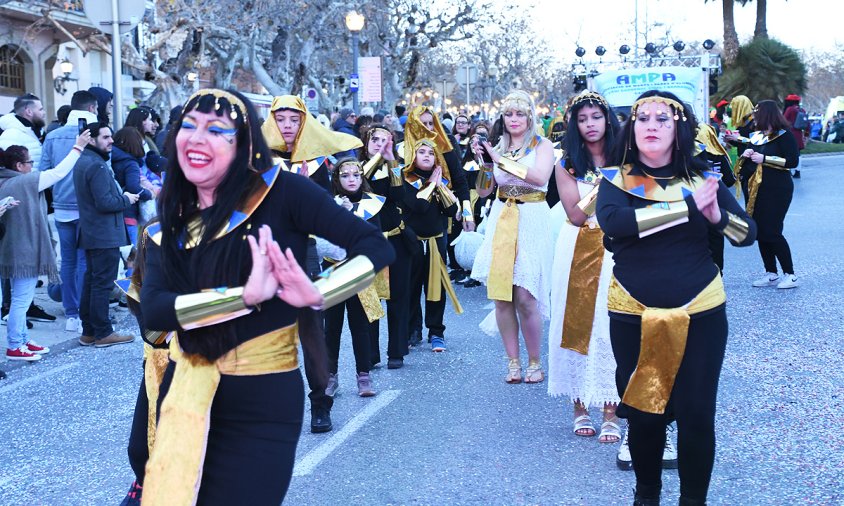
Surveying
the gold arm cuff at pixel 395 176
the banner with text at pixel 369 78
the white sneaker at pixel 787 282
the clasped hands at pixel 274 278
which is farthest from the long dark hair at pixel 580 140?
the banner with text at pixel 369 78

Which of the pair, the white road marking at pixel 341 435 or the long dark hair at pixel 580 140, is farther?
the long dark hair at pixel 580 140

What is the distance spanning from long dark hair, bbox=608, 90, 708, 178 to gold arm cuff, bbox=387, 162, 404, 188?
3538 mm

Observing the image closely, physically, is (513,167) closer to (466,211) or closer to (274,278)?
(466,211)

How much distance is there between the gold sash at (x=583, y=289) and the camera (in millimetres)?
5641

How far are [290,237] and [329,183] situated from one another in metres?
3.43

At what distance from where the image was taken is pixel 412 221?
26.8 ft

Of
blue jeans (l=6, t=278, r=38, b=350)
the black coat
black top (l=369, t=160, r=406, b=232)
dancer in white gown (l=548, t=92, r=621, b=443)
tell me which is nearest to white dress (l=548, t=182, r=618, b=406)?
dancer in white gown (l=548, t=92, r=621, b=443)

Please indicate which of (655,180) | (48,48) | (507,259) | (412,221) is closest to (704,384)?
(655,180)

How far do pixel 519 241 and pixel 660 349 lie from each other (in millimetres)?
3117

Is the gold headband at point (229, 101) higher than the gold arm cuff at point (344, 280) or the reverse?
higher

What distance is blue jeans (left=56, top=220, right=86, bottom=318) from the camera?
30.0 feet

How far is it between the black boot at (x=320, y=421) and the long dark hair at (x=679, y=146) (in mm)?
2591

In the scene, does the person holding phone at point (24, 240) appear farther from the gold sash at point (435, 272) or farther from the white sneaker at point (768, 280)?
the white sneaker at point (768, 280)

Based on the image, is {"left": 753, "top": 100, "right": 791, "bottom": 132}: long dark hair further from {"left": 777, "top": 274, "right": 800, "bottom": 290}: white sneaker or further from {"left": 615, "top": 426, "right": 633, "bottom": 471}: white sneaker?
{"left": 615, "top": 426, "right": 633, "bottom": 471}: white sneaker
